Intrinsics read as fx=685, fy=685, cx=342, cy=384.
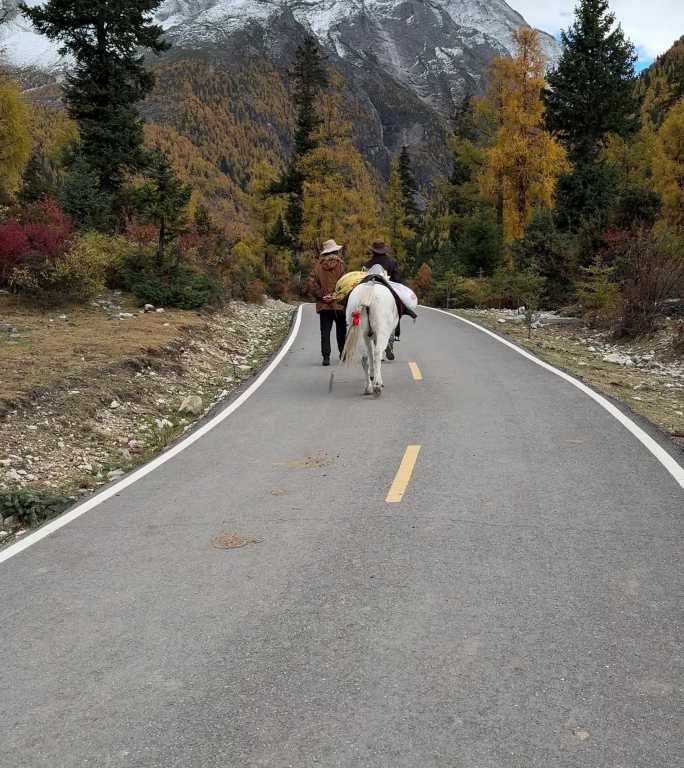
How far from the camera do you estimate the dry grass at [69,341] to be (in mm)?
10195

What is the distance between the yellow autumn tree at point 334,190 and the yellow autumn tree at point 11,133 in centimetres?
1684

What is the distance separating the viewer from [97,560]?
5152mm

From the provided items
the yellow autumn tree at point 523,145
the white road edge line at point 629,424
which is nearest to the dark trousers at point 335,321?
the white road edge line at point 629,424

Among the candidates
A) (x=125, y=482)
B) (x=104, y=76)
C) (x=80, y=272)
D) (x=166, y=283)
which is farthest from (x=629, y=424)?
(x=104, y=76)

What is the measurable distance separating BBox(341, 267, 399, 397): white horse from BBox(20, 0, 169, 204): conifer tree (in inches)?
736

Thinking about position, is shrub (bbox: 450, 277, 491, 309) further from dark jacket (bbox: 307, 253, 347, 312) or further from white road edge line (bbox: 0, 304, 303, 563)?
white road edge line (bbox: 0, 304, 303, 563)

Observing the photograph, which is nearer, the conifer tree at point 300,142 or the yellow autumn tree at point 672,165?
the yellow autumn tree at point 672,165

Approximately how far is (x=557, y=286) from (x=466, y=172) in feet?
110

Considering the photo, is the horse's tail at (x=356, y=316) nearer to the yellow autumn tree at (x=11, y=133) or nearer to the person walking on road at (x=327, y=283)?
the person walking on road at (x=327, y=283)

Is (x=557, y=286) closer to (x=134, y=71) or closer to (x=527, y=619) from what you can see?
(x=134, y=71)

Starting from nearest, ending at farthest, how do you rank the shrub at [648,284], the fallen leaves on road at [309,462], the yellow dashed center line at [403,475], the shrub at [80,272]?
the yellow dashed center line at [403,475] → the fallen leaves on road at [309,462] → the shrub at [648,284] → the shrub at [80,272]

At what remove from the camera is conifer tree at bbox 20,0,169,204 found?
84.6ft

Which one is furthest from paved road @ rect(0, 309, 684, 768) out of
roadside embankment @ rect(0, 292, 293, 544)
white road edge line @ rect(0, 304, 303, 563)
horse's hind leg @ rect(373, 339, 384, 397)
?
horse's hind leg @ rect(373, 339, 384, 397)

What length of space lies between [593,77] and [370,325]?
29.4 m
